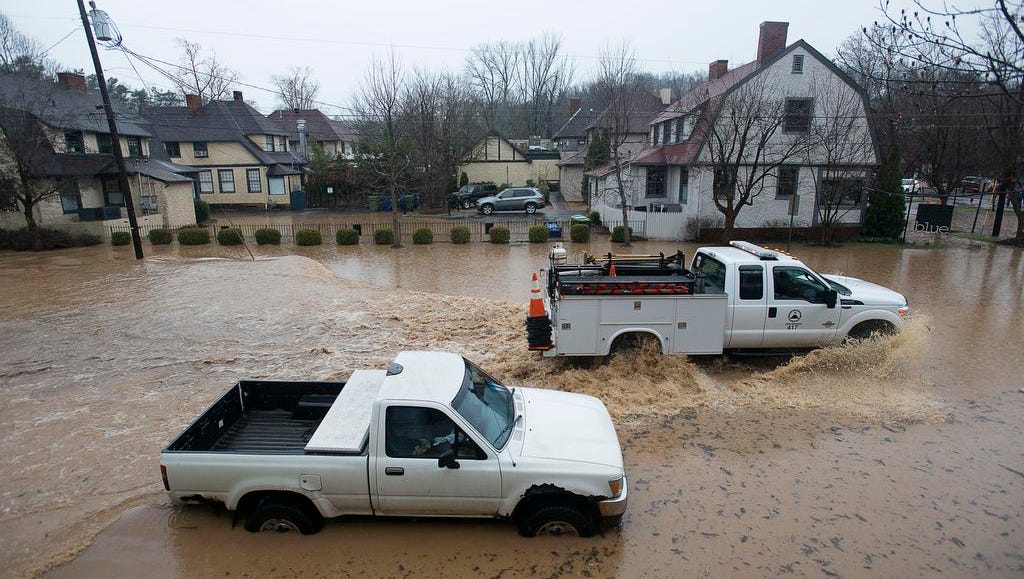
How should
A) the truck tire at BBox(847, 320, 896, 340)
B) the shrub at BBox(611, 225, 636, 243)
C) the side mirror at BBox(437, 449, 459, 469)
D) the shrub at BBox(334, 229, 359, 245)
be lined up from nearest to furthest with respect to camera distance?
the side mirror at BBox(437, 449, 459, 469) < the truck tire at BBox(847, 320, 896, 340) < the shrub at BBox(611, 225, 636, 243) < the shrub at BBox(334, 229, 359, 245)

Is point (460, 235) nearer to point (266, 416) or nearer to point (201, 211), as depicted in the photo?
point (201, 211)

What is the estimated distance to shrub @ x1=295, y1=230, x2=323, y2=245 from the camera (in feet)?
88.0

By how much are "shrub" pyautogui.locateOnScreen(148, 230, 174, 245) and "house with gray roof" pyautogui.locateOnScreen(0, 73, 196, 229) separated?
13.9 feet

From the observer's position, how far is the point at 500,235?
26875 mm

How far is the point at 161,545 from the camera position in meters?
5.68

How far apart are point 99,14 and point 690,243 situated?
25.1m

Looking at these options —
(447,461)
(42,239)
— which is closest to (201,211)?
(42,239)

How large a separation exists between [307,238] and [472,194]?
54.8 feet

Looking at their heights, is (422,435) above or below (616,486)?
above

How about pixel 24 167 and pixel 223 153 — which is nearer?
pixel 24 167

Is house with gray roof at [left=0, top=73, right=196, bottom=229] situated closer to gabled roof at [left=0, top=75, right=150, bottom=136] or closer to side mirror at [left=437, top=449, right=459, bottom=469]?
gabled roof at [left=0, top=75, right=150, bottom=136]

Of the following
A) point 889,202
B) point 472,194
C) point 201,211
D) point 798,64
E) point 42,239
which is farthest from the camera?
point 472,194

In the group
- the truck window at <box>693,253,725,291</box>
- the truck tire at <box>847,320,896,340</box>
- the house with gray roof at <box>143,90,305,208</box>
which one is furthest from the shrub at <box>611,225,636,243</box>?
the house with gray roof at <box>143,90,305,208</box>

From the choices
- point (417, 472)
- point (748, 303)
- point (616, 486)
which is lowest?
point (616, 486)
